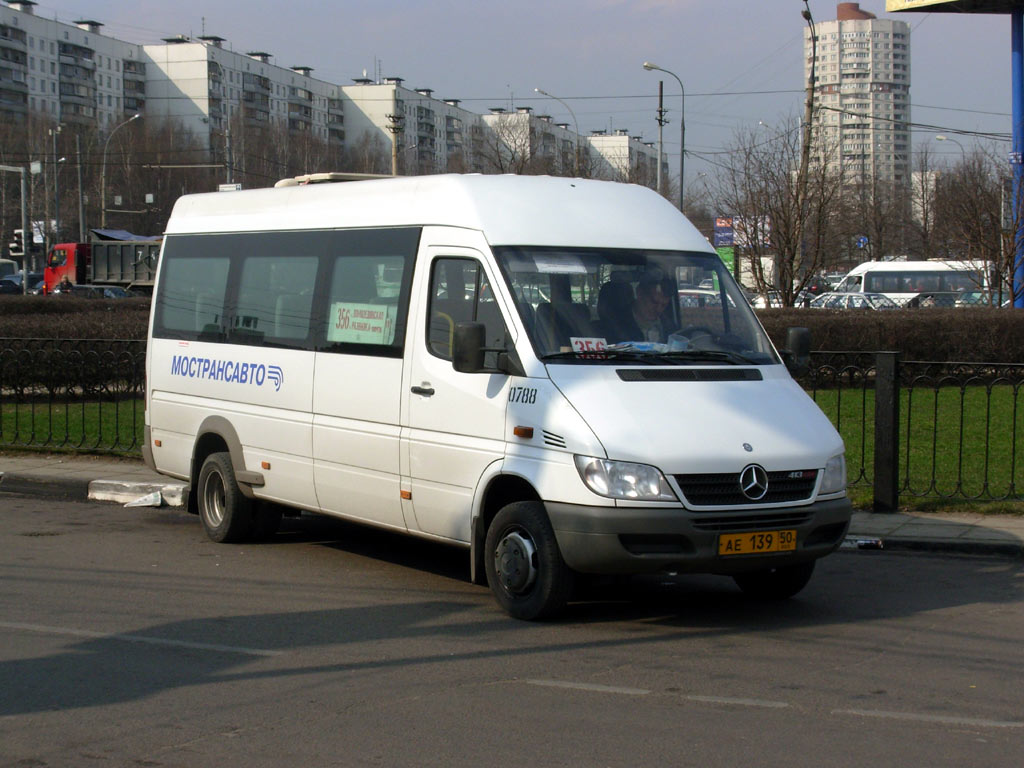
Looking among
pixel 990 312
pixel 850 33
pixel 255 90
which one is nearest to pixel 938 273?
pixel 990 312

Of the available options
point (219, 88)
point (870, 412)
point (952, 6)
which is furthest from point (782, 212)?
point (219, 88)

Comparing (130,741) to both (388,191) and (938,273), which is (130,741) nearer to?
(388,191)

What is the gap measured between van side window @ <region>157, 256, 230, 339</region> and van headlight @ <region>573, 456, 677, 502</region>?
4355mm

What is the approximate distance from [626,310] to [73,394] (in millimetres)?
11312

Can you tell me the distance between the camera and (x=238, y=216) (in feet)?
32.4

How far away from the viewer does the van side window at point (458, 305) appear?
7.36 meters

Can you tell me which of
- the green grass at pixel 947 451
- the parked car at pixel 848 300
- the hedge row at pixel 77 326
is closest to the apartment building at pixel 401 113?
the parked car at pixel 848 300

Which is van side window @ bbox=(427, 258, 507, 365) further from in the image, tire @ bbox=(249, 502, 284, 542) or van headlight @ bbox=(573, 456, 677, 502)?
tire @ bbox=(249, 502, 284, 542)

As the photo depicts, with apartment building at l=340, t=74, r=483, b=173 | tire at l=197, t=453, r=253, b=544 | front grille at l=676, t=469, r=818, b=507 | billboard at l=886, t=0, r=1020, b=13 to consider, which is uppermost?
apartment building at l=340, t=74, r=483, b=173

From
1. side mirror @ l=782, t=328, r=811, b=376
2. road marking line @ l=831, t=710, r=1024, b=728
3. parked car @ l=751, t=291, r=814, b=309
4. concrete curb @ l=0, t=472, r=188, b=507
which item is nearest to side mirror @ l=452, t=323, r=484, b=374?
side mirror @ l=782, t=328, r=811, b=376

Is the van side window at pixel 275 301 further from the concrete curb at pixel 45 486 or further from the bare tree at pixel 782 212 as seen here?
the bare tree at pixel 782 212

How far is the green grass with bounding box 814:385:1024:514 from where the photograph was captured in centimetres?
1077

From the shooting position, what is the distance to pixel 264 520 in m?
9.85

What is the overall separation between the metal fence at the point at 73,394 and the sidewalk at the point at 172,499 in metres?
0.49
